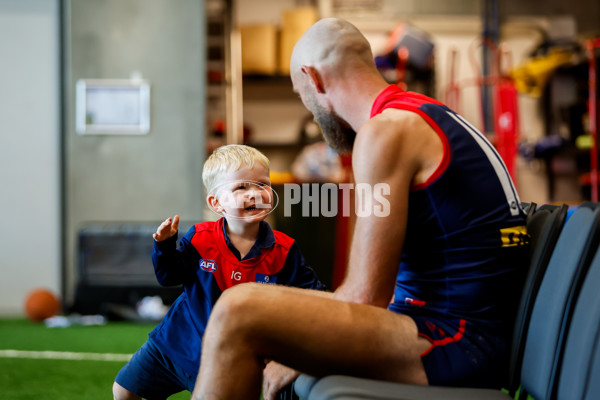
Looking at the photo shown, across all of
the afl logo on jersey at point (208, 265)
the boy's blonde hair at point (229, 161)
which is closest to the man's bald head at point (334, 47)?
the boy's blonde hair at point (229, 161)

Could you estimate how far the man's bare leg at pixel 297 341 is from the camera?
46.2 inches

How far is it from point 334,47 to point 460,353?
0.76 m

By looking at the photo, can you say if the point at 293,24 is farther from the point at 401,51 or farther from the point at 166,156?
the point at 166,156

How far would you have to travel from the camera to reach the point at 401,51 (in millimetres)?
5848

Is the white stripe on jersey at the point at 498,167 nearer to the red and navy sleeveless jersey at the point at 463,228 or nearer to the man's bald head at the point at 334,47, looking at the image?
the red and navy sleeveless jersey at the point at 463,228

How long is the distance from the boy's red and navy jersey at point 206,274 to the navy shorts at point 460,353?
1.41 ft

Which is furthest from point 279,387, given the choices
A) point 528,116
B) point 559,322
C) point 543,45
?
point 528,116

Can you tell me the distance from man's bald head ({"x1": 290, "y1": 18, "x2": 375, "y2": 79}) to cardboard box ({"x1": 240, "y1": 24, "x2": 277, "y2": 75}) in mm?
4782

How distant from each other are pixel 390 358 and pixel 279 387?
1.06ft

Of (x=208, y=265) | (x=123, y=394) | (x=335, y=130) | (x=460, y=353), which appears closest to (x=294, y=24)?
(x=335, y=130)

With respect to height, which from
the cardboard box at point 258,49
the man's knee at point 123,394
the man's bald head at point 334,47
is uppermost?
the cardboard box at point 258,49

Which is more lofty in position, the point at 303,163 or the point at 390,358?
the point at 303,163

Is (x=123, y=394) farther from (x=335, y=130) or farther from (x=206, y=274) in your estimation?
(x=335, y=130)

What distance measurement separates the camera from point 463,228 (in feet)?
4.32
